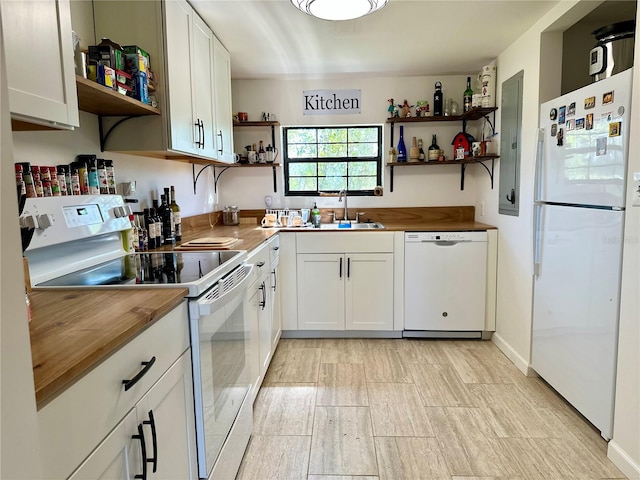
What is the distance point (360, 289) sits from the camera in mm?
3174

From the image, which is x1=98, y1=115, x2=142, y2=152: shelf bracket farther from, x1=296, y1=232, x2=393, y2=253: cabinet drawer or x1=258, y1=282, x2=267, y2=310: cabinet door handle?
x1=296, y1=232, x2=393, y2=253: cabinet drawer

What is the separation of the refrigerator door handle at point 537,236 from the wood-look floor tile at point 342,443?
4.35 ft

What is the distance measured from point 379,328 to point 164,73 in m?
2.35

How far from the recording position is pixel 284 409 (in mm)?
2197

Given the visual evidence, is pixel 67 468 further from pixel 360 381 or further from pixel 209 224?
pixel 209 224

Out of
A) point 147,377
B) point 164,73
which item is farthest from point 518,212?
point 147,377

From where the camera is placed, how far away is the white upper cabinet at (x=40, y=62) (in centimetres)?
97

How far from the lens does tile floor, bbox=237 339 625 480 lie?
1722 mm


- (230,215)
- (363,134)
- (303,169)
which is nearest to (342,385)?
(230,215)

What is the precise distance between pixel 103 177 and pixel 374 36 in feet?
6.19

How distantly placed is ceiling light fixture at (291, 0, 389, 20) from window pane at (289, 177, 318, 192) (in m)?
1.83

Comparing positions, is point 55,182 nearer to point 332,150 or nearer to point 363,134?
point 332,150

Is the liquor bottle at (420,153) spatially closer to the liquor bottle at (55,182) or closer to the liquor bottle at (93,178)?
the liquor bottle at (93,178)

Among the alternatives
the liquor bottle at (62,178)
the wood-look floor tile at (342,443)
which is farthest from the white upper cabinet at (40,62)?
the wood-look floor tile at (342,443)
